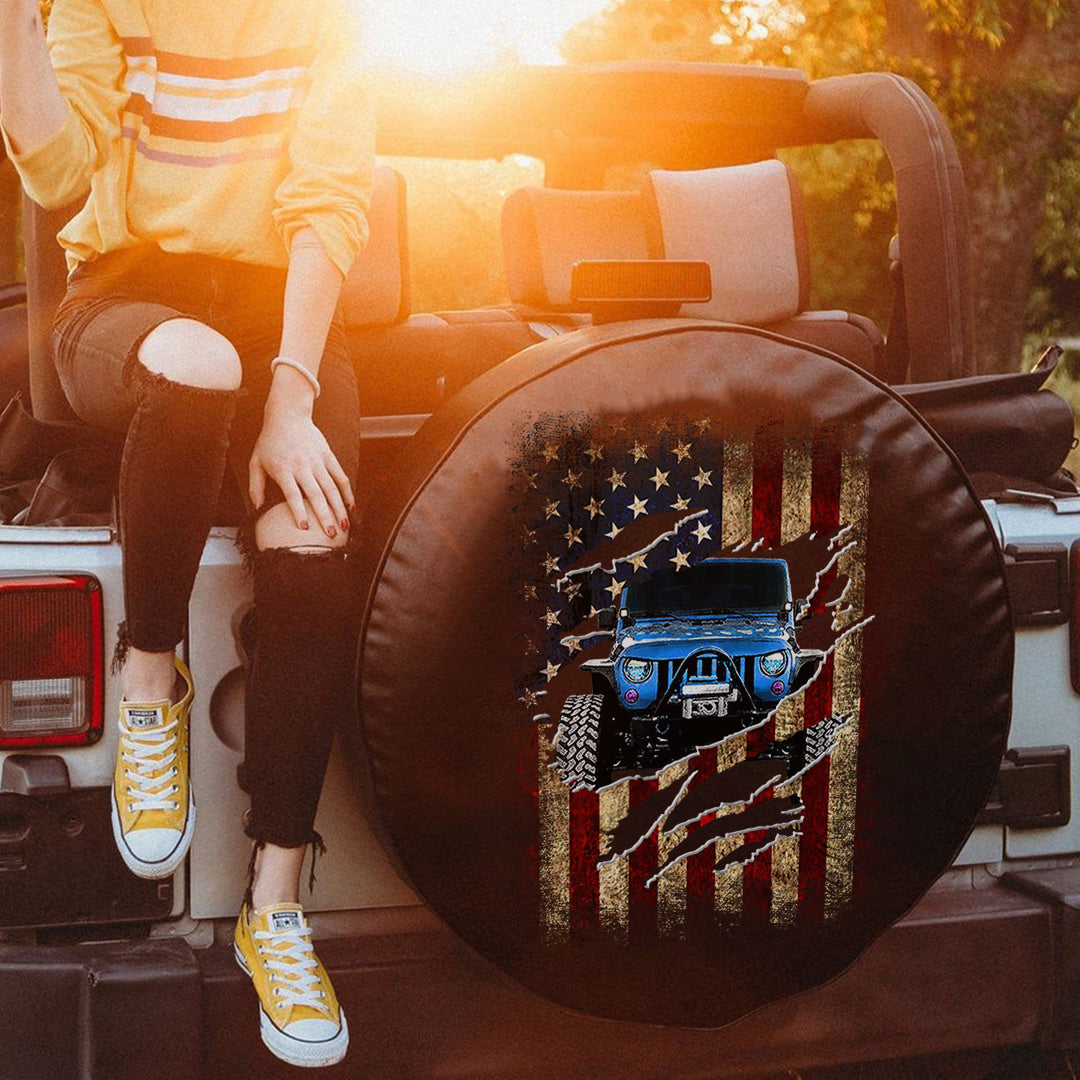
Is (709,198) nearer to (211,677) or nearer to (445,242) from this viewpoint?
(445,242)

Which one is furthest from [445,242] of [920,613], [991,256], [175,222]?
[991,256]

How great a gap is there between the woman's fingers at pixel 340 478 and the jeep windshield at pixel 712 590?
398 mm

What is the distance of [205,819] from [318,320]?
2.30 feet

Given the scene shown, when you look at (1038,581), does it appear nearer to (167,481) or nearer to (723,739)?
(723,739)

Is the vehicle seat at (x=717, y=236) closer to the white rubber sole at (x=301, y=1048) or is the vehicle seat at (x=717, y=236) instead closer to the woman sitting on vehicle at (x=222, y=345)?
the woman sitting on vehicle at (x=222, y=345)

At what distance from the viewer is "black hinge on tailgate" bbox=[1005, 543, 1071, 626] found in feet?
7.32

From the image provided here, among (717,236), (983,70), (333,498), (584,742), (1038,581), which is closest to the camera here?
(584,742)

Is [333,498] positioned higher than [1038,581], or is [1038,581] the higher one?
[333,498]

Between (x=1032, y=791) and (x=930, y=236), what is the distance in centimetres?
129

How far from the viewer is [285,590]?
1868mm

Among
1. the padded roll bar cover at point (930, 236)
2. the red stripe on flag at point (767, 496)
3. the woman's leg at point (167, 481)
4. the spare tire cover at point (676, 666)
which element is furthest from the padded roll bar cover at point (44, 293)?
the padded roll bar cover at point (930, 236)

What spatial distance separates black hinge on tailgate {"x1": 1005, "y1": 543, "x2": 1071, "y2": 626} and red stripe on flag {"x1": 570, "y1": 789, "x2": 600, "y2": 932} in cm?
79

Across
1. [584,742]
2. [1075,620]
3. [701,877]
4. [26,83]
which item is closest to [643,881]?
[701,877]

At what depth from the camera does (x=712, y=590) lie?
1837 millimetres
